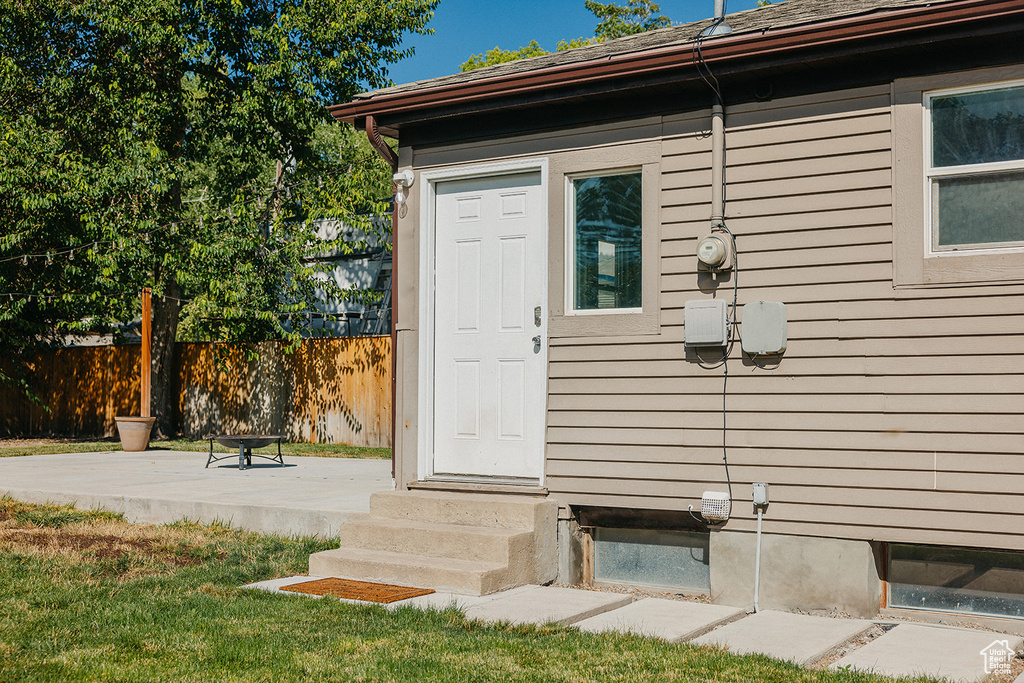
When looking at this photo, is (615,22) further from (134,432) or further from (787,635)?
(787,635)

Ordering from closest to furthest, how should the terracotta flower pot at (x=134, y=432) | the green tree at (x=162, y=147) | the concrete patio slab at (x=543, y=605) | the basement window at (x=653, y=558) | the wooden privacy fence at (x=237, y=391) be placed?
the concrete patio slab at (x=543, y=605) < the basement window at (x=653, y=558) < the terracotta flower pot at (x=134, y=432) < the green tree at (x=162, y=147) < the wooden privacy fence at (x=237, y=391)

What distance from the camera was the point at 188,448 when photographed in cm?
1620

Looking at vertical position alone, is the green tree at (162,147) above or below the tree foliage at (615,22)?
below

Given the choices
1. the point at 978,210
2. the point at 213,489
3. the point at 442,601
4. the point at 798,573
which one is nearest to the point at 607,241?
the point at 978,210

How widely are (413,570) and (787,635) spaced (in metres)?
2.37

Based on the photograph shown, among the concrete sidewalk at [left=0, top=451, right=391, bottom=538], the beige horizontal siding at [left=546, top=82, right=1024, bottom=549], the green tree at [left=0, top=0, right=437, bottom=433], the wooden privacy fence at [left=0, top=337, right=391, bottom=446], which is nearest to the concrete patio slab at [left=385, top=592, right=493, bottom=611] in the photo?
the beige horizontal siding at [left=546, top=82, right=1024, bottom=549]

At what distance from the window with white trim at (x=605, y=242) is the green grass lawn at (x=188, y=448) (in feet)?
27.3

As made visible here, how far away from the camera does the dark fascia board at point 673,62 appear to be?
5.32 meters

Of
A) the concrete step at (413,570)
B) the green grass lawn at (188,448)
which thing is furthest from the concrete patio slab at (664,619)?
the green grass lawn at (188,448)

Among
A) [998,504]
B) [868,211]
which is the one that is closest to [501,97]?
[868,211]

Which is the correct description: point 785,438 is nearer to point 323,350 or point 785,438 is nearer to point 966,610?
point 966,610

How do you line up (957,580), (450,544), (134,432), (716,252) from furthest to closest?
(134,432)
(450,544)
(716,252)
(957,580)

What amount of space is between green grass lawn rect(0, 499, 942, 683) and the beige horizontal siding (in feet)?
5.06

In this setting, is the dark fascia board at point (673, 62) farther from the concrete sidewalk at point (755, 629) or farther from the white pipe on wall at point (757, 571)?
the concrete sidewalk at point (755, 629)
